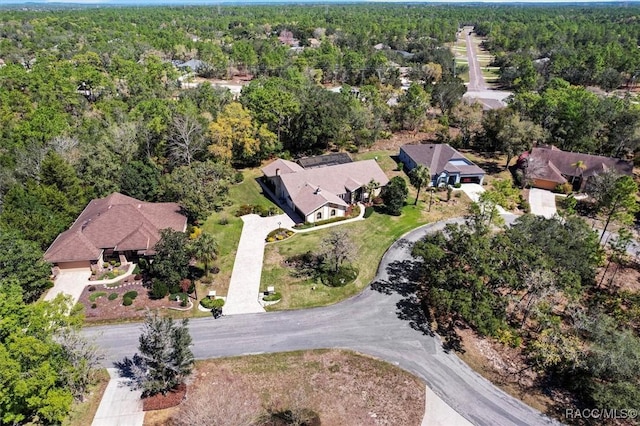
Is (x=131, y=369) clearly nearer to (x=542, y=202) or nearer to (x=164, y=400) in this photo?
(x=164, y=400)

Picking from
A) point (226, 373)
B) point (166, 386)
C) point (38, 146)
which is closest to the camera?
point (166, 386)

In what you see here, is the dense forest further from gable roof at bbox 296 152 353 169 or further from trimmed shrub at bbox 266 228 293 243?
trimmed shrub at bbox 266 228 293 243

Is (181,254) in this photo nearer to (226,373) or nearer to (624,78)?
(226,373)

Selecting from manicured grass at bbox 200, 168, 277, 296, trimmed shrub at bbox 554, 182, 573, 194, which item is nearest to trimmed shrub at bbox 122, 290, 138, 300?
manicured grass at bbox 200, 168, 277, 296

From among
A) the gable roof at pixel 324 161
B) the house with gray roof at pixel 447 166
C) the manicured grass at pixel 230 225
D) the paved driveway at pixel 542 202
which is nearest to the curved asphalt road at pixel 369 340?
the manicured grass at pixel 230 225

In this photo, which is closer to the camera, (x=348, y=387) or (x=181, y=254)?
(x=348, y=387)

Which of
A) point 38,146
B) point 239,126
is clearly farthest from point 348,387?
point 38,146

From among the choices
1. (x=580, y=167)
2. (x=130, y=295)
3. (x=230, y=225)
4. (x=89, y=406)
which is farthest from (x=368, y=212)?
(x=89, y=406)

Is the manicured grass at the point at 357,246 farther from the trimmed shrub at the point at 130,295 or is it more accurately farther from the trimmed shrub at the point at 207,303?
the trimmed shrub at the point at 130,295
